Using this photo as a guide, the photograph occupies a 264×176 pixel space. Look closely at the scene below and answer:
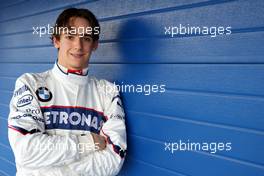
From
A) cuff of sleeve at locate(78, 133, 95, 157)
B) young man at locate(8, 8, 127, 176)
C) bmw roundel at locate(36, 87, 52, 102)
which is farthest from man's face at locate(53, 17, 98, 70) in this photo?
cuff of sleeve at locate(78, 133, 95, 157)

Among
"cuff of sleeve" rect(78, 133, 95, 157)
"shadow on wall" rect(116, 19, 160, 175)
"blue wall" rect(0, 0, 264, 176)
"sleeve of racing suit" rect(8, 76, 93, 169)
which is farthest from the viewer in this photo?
"shadow on wall" rect(116, 19, 160, 175)

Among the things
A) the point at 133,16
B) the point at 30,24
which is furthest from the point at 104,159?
the point at 30,24

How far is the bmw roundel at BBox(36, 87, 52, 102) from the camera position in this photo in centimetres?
205

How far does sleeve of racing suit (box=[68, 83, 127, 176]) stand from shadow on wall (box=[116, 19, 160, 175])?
0.16 meters

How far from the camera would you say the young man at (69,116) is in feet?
6.22

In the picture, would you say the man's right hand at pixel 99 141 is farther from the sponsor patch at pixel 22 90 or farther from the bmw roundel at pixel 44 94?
the sponsor patch at pixel 22 90

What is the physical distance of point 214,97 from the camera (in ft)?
5.66

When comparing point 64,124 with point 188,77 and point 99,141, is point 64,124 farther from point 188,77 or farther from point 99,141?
point 188,77

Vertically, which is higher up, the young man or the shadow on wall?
the shadow on wall

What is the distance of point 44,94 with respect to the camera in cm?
208

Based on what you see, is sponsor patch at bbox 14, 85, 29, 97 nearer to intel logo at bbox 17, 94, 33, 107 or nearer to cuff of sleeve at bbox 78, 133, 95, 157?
intel logo at bbox 17, 94, 33, 107

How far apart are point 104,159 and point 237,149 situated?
758 millimetres

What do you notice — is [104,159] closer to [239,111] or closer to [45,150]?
[45,150]

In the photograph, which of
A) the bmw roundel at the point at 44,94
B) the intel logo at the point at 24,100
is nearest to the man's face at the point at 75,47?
Result: the bmw roundel at the point at 44,94
